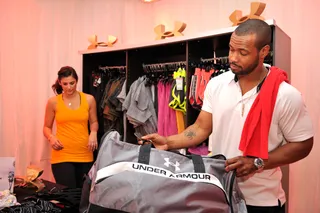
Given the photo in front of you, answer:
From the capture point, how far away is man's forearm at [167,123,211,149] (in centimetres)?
156

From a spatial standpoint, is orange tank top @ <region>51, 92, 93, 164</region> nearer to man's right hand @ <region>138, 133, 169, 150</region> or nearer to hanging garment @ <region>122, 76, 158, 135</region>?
hanging garment @ <region>122, 76, 158, 135</region>

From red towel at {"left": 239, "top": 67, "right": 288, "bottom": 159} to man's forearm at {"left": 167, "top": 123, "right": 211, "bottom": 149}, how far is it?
256 millimetres

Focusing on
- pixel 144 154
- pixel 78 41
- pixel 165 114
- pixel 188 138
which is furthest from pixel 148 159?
pixel 78 41

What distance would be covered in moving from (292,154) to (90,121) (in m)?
2.15

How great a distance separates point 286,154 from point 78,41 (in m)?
3.19

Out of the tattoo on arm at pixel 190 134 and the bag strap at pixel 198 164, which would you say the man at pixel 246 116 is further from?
the bag strap at pixel 198 164

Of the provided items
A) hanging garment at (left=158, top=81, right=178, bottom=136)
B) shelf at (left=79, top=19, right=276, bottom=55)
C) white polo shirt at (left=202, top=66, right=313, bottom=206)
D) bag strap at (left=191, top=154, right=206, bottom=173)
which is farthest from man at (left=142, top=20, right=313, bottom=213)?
hanging garment at (left=158, top=81, right=178, bottom=136)

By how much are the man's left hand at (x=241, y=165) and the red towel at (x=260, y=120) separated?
0.28ft

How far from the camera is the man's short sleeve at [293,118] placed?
54.7 inches

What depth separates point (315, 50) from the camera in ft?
9.24

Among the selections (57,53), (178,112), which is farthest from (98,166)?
(57,53)

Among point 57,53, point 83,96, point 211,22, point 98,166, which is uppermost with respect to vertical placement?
point 211,22

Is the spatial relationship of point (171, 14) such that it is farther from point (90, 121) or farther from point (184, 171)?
point (184, 171)

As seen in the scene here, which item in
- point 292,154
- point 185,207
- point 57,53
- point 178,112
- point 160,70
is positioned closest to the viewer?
point 185,207
